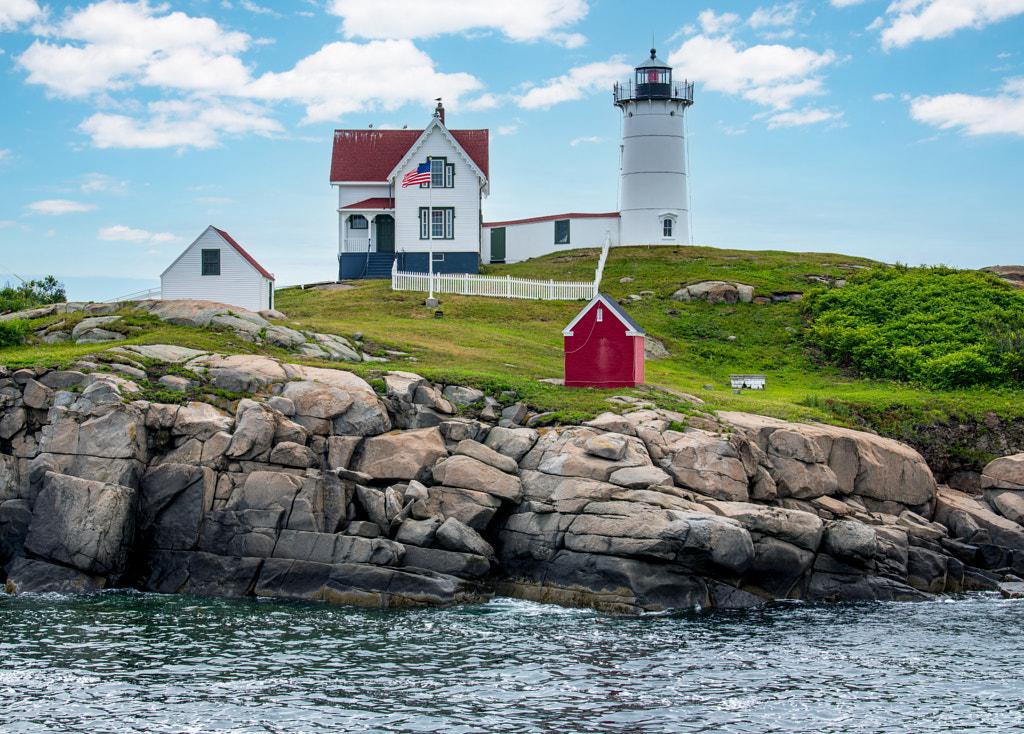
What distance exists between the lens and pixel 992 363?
35.8 metres

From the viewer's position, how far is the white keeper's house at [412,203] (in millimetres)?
50688

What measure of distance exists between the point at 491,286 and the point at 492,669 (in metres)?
33.1

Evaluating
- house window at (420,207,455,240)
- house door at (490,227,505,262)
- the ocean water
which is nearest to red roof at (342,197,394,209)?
house window at (420,207,455,240)

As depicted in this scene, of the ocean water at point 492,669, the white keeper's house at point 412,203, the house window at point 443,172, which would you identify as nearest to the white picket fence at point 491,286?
the white keeper's house at point 412,203

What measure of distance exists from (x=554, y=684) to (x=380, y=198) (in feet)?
140

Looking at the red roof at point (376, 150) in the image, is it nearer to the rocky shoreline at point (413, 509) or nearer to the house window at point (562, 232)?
the house window at point (562, 232)

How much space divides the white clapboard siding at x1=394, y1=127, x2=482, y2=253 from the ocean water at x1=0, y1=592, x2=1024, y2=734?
3341 centimetres

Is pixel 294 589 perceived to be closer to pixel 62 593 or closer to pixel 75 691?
pixel 62 593

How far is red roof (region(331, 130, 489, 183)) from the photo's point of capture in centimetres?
Answer: 5378

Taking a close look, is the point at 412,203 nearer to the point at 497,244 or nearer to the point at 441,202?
the point at 441,202

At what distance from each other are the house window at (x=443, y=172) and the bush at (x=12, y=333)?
25.7 meters

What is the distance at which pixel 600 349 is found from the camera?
97.8ft

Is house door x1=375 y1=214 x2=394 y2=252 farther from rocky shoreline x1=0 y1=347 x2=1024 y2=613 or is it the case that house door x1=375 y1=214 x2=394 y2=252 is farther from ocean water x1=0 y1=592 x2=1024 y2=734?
ocean water x1=0 y1=592 x2=1024 y2=734

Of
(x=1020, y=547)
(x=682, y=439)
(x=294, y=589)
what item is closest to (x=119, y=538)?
(x=294, y=589)
